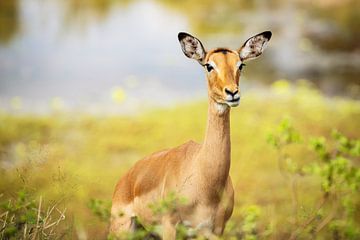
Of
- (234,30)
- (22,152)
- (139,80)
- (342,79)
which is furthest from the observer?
(234,30)

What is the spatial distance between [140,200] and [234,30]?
49.9 feet

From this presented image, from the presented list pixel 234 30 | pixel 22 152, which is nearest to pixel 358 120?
pixel 22 152

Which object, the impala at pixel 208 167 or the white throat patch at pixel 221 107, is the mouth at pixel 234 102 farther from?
the white throat patch at pixel 221 107

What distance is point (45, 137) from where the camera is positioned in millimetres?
11352

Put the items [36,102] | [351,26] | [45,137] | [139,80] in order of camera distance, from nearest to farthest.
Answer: [45,137] → [36,102] → [139,80] → [351,26]

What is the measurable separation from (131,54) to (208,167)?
43.0ft

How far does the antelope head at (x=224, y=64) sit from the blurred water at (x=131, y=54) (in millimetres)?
8101

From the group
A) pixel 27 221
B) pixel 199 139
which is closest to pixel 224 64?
pixel 27 221

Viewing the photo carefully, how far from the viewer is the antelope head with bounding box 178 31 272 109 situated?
4472 mm

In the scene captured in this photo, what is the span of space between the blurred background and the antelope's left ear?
0.99 meters

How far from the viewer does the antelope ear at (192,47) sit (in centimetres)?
493

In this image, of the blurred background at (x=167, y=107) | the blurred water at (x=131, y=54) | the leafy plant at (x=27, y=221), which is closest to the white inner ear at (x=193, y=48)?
Answer: the blurred background at (x=167, y=107)

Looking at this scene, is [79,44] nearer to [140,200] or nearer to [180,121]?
[180,121]

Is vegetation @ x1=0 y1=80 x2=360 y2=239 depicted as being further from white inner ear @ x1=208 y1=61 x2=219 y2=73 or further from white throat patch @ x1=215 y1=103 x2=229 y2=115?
white inner ear @ x1=208 y1=61 x2=219 y2=73
